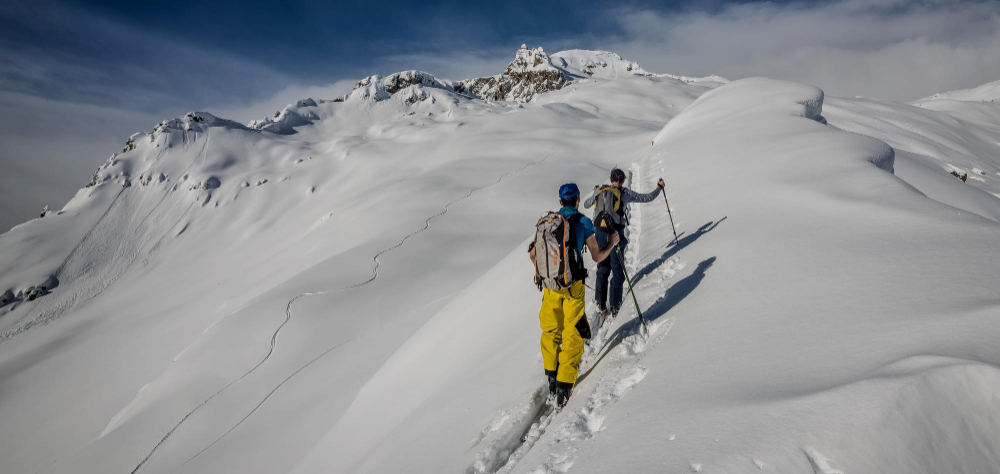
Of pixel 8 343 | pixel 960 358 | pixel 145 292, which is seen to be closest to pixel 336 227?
pixel 960 358

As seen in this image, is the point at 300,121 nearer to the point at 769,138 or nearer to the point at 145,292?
the point at 145,292

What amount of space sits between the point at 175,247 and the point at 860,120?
114 metres

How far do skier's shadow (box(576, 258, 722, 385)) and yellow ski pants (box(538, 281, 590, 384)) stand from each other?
577 mm

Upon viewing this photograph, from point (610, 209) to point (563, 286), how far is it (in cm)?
222

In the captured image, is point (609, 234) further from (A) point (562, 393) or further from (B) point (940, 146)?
(B) point (940, 146)

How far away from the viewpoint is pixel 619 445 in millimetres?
3357

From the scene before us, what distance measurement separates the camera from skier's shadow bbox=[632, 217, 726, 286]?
7723 millimetres

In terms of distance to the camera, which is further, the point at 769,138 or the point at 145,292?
the point at 145,292

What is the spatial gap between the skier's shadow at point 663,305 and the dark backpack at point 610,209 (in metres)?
1.21

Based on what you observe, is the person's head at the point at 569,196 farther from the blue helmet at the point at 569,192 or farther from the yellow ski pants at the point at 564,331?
the yellow ski pants at the point at 564,331

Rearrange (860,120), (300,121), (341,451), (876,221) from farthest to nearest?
(300,121), (860,120), (341,451), (876,221)

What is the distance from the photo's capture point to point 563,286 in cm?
481

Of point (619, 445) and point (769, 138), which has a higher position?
point (769, 138)

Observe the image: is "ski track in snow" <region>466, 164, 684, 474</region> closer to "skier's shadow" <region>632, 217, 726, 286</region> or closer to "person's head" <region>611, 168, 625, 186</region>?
"skier's shadow" <region>632, 217, 726, 286</region>
